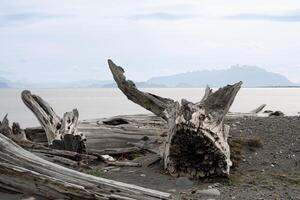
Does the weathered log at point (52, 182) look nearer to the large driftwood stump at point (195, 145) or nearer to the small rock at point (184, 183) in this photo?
the small rock at point (184, 183)

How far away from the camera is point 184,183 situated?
28.9 ft

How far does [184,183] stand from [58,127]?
4.23m

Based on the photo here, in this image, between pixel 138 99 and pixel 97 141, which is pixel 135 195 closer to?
pixel 138 99

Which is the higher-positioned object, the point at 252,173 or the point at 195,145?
the point at 195,145

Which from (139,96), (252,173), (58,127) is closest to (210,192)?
(252,173)

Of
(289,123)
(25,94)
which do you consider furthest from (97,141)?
(289,123)

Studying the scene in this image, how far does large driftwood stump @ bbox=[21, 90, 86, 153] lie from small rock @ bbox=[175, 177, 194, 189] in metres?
2.82

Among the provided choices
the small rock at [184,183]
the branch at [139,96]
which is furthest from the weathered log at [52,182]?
the branch at [139,96]

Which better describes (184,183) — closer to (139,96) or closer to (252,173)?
(252,173)

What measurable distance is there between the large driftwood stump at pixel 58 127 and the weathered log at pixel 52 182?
3.53m

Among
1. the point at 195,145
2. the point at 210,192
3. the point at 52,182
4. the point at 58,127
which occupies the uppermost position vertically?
the point at 58,127

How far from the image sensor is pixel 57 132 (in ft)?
37.8

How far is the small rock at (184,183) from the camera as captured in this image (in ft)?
28.6

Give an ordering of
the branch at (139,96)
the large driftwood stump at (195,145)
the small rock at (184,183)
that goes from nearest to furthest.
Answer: the small rock at (184,183)
the large driftwood stump at (195,145)
the branch at (139,96)
